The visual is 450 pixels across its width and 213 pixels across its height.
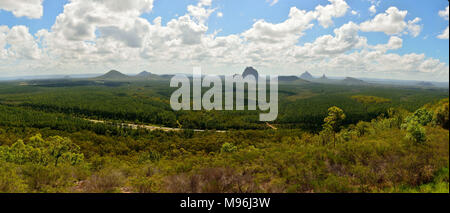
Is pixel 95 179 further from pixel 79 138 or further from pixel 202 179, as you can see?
pixel 79 138

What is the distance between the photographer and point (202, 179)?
5.88 metres

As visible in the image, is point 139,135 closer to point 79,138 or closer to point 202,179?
point 79,138
